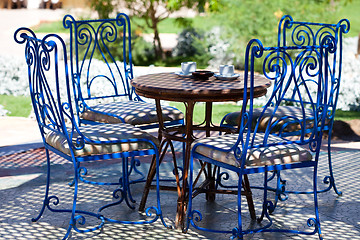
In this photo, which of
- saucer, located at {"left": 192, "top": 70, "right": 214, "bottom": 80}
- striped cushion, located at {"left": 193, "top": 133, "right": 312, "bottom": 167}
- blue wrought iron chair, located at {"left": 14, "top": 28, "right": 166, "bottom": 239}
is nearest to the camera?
striped cushion, located at {"left": 193, "top": 133, "right": 312, "bottom": 167}

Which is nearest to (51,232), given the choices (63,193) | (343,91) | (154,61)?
(63,193)

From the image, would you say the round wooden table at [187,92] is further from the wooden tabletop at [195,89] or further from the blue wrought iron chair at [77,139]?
the blue wrought iron chair at [77,139]

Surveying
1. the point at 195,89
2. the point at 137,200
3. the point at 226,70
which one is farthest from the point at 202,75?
the point at 137,200

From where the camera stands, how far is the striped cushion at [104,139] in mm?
3062

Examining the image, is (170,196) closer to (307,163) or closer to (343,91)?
(307,163)

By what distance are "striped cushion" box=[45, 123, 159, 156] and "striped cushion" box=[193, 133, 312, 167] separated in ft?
1.10

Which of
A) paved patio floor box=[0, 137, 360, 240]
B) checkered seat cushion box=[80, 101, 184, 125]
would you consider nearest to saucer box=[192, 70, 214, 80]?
checkered seat cushion box=[80, 101, 184, 125]

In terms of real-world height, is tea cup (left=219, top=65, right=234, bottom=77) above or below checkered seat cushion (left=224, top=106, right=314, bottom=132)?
above

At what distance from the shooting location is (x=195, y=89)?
3.07 meters

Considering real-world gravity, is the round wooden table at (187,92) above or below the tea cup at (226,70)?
below

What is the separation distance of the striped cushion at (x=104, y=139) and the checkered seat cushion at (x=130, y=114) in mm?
528

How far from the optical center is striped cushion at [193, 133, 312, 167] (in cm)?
289

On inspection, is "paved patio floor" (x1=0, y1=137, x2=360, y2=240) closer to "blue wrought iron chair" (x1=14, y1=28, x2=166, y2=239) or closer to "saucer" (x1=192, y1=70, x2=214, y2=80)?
"blue wrought iron chair" (x1=14, y1=28, x2=166, y2=239)


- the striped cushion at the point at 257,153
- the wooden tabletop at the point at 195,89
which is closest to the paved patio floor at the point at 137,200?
the striped cushion at the point at 257,153
